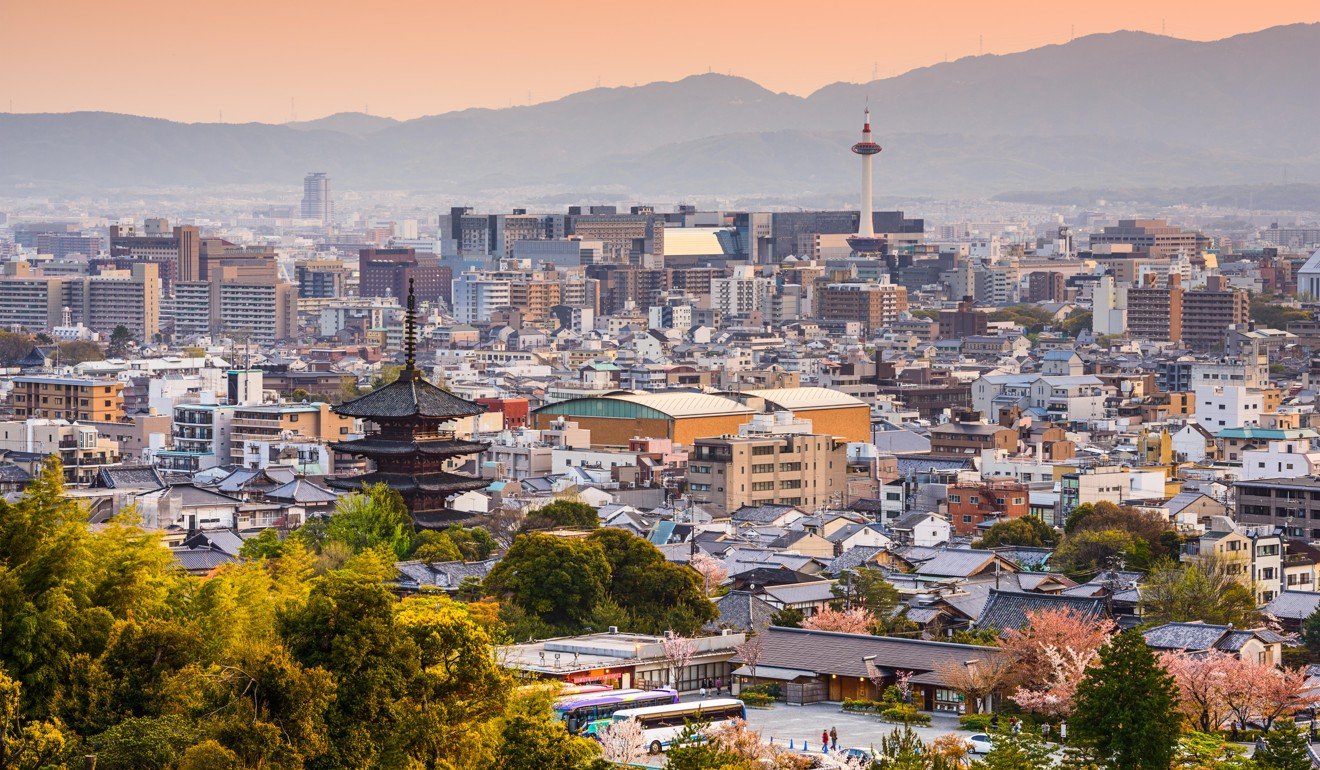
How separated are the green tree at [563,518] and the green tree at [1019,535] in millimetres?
5684

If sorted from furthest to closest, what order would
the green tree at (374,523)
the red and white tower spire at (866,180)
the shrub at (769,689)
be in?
1. the red and white tower spire at (866,180)
2. the green tree at (374,523)
3. the shrub at (769,689)

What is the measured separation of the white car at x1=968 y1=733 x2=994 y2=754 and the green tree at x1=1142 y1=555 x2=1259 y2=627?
5930 mm

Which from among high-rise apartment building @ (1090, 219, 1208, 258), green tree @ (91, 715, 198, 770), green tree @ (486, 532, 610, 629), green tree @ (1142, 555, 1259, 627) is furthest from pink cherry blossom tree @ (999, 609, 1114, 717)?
high-rise apartment building @ (1090, 219, 1208, 258)

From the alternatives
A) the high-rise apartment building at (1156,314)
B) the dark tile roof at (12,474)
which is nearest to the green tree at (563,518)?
the dark tile roof at (12,474)

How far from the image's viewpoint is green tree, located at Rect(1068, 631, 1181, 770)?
1930 centimetres

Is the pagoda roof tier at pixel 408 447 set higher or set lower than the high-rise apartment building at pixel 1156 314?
higher

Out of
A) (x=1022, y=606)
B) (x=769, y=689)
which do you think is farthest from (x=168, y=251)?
(x=769, y=689)

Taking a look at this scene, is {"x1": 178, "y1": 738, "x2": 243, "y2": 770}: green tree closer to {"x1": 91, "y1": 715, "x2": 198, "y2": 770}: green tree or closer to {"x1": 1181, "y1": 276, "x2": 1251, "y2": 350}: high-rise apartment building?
{"x1": 91, "y1": 715, "x2": 198, "y2": 770}: green tree

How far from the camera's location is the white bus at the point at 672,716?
21.1 m

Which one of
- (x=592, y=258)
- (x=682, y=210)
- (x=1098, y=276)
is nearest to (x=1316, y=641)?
(x=1098, y=276)

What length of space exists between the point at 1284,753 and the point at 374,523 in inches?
601

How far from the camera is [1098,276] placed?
406ft

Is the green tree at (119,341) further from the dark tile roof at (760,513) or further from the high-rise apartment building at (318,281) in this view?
the dark tile roof at (760,513)

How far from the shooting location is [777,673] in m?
25.0
